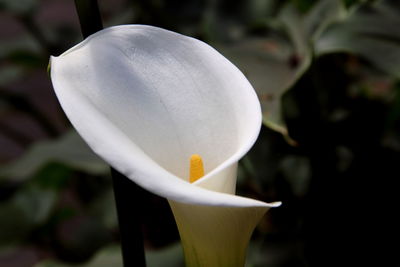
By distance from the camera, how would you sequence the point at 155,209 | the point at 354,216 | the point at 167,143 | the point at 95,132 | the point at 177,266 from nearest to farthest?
1. the point at 95,132
2. the point at 167,143
3. the point at 177,266
4. the point at 354,216
5. the point at 155,209

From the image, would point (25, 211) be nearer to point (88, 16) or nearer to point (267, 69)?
point (267, 69)

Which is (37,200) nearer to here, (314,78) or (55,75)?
(314,78)

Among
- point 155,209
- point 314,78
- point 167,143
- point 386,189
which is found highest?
point 167,143

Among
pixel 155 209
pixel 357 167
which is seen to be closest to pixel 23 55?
pixel 155 209

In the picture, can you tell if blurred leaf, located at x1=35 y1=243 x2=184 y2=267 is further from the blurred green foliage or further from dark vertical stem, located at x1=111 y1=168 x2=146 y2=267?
dark vertical stem, located at x1=111 y1=168 x2=146 y2=267

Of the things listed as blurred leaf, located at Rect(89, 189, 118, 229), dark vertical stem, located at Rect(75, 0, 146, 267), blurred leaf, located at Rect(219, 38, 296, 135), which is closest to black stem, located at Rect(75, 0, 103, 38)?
dark vertical stem, located at Rect(75, 0, 146, 267)

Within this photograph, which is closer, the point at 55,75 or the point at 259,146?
the point at 55,75
